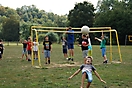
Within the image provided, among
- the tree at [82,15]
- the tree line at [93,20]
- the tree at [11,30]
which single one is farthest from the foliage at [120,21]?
the tree at [11,30]

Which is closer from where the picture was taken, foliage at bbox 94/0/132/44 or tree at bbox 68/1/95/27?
foliage at bbox 94/0/132/44

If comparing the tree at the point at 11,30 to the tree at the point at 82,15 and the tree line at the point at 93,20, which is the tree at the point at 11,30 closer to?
the tree line at the point at 93,20

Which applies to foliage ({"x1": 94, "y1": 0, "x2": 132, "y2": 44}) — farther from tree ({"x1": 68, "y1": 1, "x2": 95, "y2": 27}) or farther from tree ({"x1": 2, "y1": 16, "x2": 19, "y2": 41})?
tree ({"x1": 2, "y1": 16, "x2": 19, "y2": 41})

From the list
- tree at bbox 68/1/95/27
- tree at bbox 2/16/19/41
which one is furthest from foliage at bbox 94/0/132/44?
tree at bbox 2/16/19/41

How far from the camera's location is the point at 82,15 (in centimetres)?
7944

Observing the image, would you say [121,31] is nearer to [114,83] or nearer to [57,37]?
[57,37]

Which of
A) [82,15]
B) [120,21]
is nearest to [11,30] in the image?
[82,15]

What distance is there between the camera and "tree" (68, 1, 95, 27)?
7831cm

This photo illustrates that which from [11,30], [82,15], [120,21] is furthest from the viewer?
[11,30]

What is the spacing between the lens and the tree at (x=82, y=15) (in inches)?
3083

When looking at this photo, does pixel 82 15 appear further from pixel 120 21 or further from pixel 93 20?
pixel 120 21

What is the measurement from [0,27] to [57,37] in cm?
3510

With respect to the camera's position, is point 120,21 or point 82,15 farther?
point 82,15

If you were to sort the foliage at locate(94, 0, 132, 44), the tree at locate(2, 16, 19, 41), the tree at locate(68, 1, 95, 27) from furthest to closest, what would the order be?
the tree at locate(2, 16, 19, 41), the tree at locate(68, 1, 95, 27), the foliage at locate(94, 0, 132, 44)
